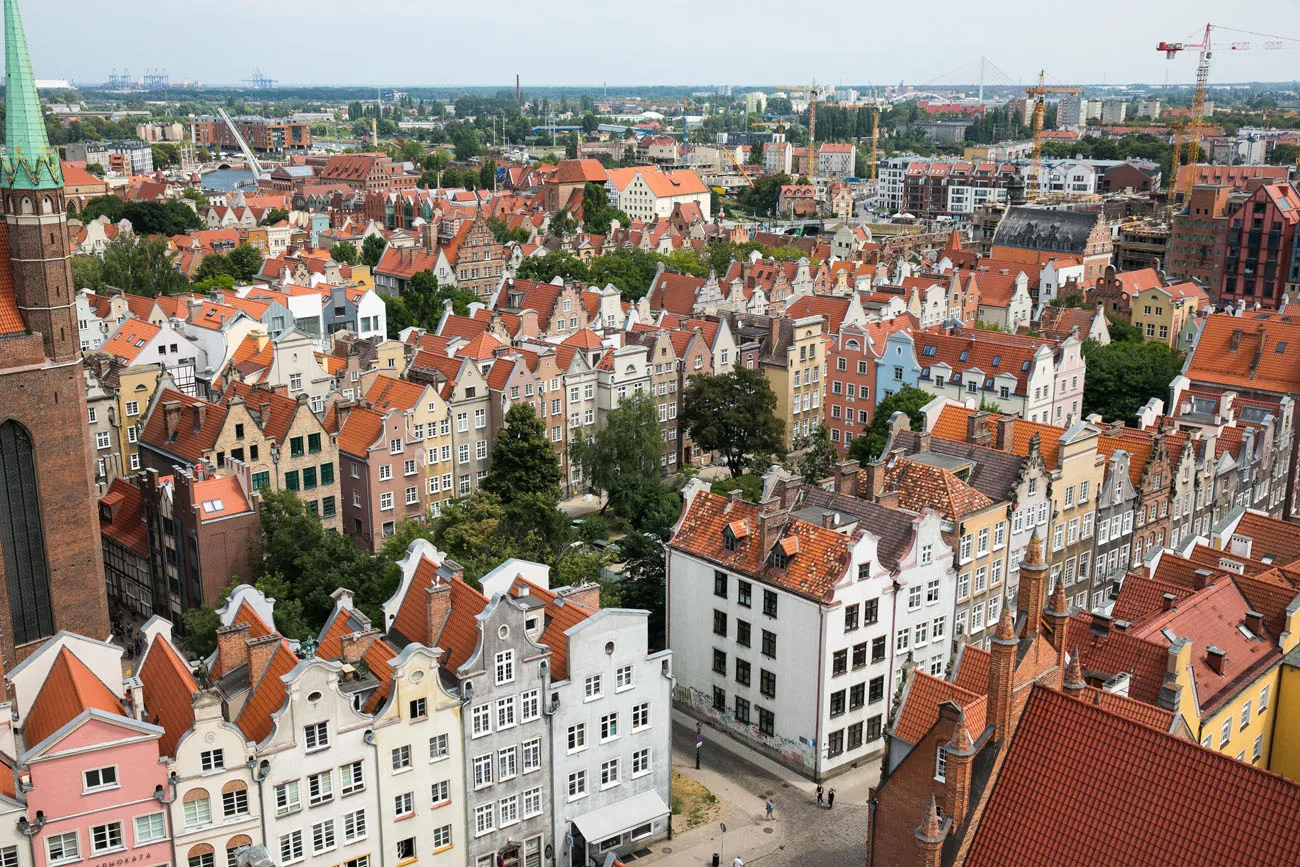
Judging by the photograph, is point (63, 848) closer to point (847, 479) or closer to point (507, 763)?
point (507, 763)

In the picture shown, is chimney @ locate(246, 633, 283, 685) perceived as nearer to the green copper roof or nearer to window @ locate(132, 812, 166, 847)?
window @ locate(132, 812, 166, 847)

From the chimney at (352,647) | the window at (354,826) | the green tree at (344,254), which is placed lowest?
the window at (354,826)

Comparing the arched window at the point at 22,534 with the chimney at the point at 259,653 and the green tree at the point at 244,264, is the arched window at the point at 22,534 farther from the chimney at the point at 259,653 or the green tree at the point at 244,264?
the green tree at the point at 244,264

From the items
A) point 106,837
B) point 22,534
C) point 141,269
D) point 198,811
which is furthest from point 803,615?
point 141,269

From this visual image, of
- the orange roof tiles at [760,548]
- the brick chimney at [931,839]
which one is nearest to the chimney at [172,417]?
the orange roof tiles at [760,548]

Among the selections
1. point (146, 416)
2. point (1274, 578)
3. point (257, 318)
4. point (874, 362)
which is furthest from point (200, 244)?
point (1274, 578)

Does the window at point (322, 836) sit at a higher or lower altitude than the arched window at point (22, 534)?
lower

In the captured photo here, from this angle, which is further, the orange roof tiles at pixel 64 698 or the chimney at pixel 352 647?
the chimney at pixel 352 647
